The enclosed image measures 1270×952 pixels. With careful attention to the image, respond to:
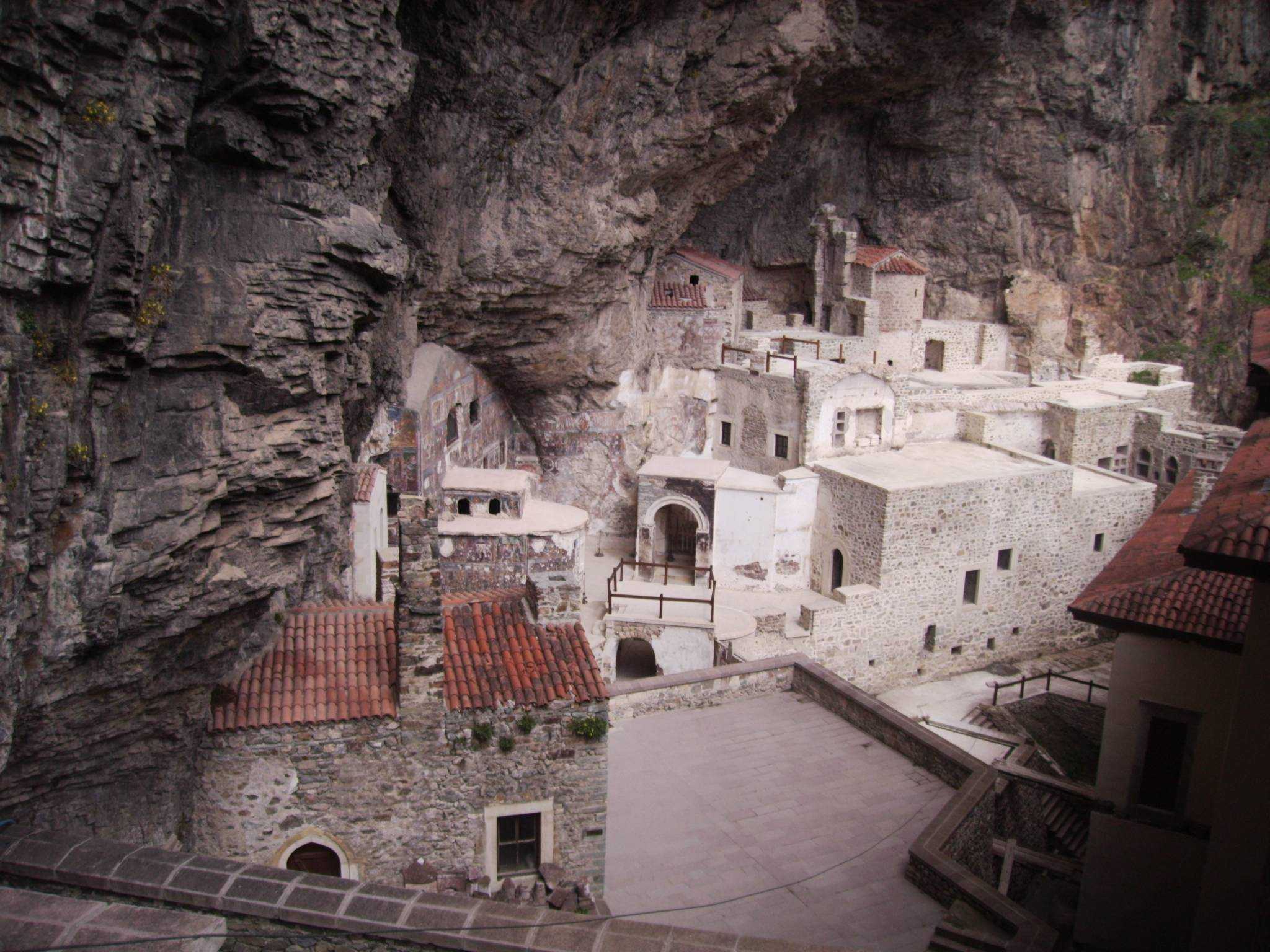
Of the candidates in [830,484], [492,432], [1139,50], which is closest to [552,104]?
[492,432]

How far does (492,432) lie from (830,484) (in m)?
8.15

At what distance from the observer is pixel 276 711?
1026cm

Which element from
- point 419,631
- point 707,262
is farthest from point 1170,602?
point 707,262

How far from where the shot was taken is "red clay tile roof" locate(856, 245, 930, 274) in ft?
101

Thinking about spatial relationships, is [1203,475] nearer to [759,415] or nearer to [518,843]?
[759,415]

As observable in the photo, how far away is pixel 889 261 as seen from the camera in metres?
30.8

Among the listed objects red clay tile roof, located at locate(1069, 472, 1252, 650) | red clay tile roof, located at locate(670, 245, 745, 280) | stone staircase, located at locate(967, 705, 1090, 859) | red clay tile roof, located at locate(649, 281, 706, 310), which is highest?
red clay tile roof, located at locate(670, 245, 745, 280)

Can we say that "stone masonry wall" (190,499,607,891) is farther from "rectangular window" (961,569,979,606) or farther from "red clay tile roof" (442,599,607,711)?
"rectangular window" (961,569,979,606)

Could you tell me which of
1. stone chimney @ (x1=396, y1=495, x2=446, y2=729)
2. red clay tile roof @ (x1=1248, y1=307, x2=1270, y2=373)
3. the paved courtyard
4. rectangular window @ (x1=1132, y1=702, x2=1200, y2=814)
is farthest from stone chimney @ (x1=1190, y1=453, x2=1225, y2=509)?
stone chimney @ (x1=396, y1=495, x2=446, y2=729)

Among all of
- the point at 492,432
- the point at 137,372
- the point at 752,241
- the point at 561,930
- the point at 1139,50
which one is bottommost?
the point at 561,930

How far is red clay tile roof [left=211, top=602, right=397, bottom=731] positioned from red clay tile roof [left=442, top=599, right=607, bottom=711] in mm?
689

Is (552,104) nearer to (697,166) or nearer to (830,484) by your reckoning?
(697,166)

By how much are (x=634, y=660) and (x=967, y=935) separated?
1111 cm

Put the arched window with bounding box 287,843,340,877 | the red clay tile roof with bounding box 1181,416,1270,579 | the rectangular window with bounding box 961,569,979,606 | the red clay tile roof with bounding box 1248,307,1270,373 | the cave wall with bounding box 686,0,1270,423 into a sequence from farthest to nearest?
the cave wall with bounding box 686,0,1270,423, the rectangular window with bounding box 961,569,979,606, the red clay tile roof with bounding box 1248,307,1270,373, the arched window with bounding box 287,843,340,877, the red clay tile roof with bounding box 1181,416,1270,579
